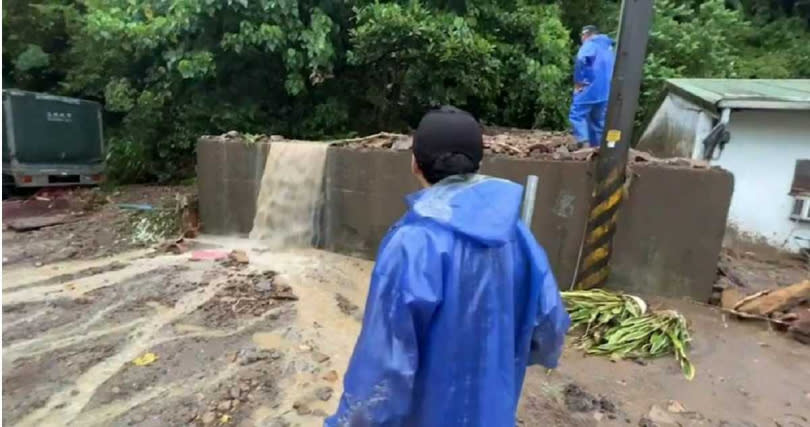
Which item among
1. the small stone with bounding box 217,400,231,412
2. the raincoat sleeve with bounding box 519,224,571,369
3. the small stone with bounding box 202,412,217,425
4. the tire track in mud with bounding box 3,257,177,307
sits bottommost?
the tire track in mud with bounding box 3,257,177,307

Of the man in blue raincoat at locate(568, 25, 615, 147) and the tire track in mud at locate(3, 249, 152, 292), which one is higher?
the man in blue raincoat at locate(568, 25, 615, 147)

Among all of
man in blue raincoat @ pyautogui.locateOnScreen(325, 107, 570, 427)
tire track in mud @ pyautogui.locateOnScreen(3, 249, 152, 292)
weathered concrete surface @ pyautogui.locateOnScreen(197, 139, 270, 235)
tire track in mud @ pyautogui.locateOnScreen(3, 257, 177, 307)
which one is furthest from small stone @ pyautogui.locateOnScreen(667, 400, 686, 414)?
tire track in mud @ pyautogui.locateOnScreen(3, 249, 152, 292)

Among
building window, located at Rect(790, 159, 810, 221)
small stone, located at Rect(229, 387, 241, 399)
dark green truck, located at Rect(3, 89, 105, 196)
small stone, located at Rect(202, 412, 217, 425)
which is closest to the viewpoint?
small stone, located at Rect(202, 412, 217, 425)

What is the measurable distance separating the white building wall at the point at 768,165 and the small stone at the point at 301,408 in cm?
667

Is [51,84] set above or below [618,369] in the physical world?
above

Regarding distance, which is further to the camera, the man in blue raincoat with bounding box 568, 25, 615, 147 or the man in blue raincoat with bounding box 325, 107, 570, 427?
the man in blue raincoat with bounding box 568, 25, 615, 147

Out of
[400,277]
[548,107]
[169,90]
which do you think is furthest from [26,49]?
[400,277]

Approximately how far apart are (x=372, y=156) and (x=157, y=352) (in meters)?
3.08

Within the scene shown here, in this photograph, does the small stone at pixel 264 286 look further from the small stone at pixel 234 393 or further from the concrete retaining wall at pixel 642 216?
the small stone at pixel 234 393

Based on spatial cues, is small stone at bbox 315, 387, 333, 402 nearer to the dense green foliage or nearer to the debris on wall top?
the debris on wall top

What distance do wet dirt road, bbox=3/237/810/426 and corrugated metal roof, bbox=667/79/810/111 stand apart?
12.3ft

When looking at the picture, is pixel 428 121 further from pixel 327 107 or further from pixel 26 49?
pixel 26 49

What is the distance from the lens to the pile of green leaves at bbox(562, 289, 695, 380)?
430cm

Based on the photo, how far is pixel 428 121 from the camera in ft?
5.42
